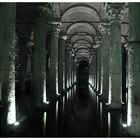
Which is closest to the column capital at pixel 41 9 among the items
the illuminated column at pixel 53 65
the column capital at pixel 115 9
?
the column capital at pixel 115 9

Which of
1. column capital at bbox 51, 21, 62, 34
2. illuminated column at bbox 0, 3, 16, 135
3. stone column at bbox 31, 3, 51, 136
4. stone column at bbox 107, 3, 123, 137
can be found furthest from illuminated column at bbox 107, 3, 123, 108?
illuminated column at bbox 0, 3, 16, 135

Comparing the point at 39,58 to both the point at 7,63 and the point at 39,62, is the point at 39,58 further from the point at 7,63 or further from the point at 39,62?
the point at 7,63

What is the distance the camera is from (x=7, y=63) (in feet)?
27.0

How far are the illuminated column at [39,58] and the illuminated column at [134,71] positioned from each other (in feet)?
22.7

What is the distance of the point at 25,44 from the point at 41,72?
12397 mm

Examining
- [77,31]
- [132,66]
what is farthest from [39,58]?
[77,31]

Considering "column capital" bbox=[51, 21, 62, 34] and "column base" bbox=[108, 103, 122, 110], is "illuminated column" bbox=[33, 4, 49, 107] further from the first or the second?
"column capital" bbox=[51, 21, 62, 34]

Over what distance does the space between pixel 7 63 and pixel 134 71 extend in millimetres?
4516

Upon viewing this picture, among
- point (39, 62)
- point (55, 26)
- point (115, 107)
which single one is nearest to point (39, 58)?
point (39, 62)

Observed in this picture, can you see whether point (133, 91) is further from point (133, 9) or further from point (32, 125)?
point (32, 125)

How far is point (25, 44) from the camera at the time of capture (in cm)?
2525

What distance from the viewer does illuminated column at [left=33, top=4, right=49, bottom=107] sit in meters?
13.6

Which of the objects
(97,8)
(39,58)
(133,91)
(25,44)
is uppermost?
(97,8)

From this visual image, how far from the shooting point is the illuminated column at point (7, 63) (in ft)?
26.3
